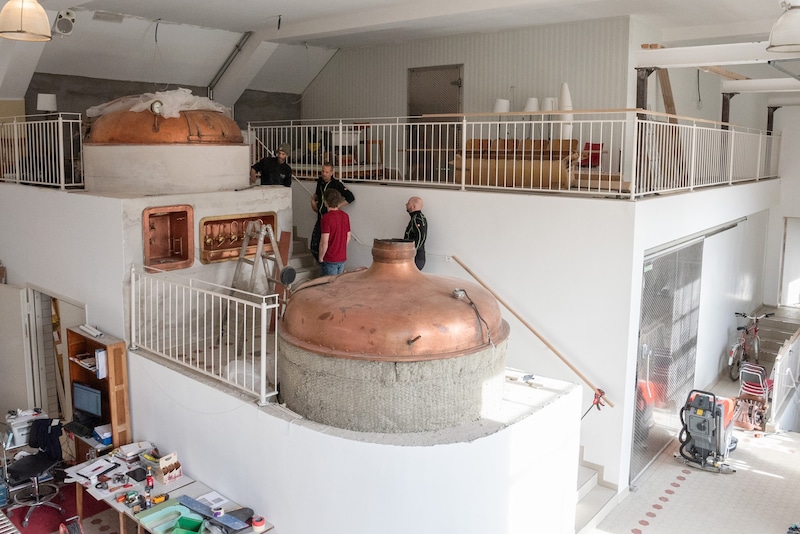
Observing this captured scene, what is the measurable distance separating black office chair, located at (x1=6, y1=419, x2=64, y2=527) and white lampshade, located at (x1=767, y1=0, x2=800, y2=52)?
8651 millimetres

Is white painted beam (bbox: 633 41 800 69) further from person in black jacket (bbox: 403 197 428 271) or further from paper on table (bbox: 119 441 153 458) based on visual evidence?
paper on table (bbox: 119 441 153 458)

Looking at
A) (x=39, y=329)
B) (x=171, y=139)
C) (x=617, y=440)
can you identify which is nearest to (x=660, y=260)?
(x=617, y=440)

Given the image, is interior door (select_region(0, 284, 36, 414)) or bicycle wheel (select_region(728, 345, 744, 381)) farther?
bicycle wheel (select_region(728, 345, 744, 381))

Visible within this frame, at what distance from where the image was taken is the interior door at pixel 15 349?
1012 cm

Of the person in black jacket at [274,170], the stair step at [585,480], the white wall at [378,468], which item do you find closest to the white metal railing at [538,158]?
the person in black jacket at [274,170]

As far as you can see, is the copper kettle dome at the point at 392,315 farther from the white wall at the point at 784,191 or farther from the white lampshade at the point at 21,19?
the white wall at the point at 784,191

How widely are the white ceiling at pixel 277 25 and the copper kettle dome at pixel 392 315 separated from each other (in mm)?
5661

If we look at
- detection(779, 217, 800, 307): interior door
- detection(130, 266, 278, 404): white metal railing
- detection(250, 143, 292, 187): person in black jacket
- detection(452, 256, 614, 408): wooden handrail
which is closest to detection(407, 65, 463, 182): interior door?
detection(250, 143, 292, 187): person in black jacket

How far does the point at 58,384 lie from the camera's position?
34.6 feet

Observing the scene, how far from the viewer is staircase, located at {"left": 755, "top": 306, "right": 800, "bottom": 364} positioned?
14798mm

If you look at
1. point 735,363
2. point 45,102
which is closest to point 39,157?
point 45,102

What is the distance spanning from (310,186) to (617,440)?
253 inches

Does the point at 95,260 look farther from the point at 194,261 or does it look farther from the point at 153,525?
the point at 153,525

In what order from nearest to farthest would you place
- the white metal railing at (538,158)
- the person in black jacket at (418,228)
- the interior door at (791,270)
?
1. the white metal railing at (538,158)
2. the person in black jacket at (418,228)
3. the interior door at (791,270)
